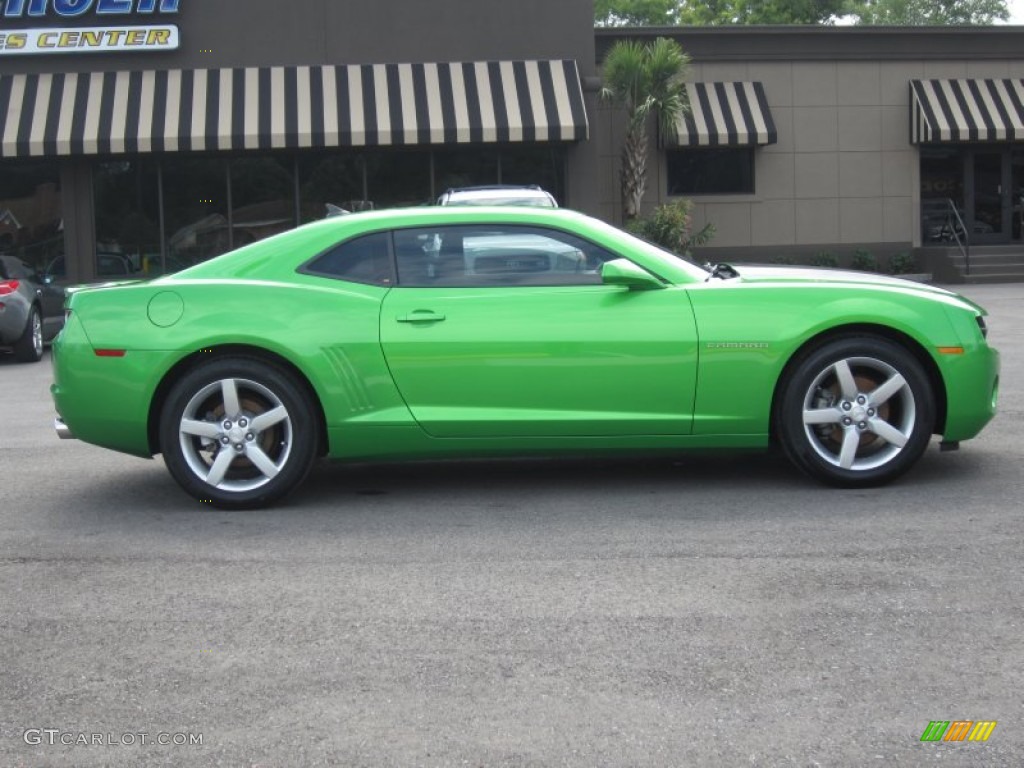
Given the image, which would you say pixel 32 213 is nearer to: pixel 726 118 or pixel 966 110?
pixel 726 118

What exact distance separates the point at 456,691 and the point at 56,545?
2.75m

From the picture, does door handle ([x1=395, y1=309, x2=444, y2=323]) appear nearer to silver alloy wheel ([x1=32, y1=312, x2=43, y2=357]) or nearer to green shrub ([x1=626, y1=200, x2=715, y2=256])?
silver alloy wheel ([x1=32, y1=312, x2=43, y2=357])

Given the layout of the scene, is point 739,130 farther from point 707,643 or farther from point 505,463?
point 707,643

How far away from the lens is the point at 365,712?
12.8 feet

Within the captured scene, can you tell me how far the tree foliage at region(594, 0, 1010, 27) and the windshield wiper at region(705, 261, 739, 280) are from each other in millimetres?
48045

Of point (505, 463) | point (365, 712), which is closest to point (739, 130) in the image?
point (505, 463)

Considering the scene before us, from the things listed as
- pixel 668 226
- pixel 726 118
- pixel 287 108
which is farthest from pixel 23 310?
pixel 726 118

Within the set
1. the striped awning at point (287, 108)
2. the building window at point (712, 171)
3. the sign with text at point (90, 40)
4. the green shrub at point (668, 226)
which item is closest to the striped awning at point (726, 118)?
the building window at point (712, 171)

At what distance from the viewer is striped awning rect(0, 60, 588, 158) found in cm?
2314

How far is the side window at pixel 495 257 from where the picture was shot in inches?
267

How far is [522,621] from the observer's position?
4715 mm

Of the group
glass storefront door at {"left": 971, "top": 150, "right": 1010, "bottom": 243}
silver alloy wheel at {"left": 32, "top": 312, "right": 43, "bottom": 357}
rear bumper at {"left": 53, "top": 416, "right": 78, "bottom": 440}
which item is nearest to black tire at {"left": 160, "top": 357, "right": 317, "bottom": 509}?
rear bumper at {"left": 53, "top": 416, "right": 78, "bottom": 440}

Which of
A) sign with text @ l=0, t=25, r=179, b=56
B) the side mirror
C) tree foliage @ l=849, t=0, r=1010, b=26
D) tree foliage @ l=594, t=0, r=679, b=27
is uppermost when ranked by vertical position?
tree foliage @ l=849, t=0, r=1010, b=26

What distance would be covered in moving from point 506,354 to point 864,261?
21.9m
